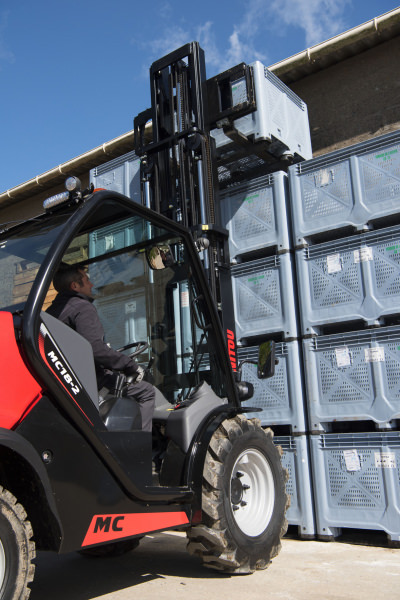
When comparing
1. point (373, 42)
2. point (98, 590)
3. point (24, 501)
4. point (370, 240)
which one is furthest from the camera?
point (373, 42)

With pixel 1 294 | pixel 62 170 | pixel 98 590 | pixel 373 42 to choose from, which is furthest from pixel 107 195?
pixel 62 170

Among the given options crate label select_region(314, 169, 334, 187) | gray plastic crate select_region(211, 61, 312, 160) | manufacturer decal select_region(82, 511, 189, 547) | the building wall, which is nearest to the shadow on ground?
A: manufacturer decal select_region(82, 511, 189, 547)

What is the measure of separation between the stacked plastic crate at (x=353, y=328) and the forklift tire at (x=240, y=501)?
0.78 metres

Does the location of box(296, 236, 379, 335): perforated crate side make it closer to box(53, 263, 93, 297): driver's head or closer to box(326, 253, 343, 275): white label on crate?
box(326, 253, 343, 275): white label on crate

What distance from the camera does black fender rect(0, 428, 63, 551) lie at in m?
2.45

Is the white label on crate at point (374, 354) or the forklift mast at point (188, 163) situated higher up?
the forklift mast at point (188, 163)

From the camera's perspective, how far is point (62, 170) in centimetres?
1030

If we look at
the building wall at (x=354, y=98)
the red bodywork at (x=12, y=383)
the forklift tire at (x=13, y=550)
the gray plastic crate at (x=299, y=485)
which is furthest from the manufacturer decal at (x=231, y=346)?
the building wall at (x=354, y=98)

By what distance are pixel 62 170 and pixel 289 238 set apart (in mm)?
6042

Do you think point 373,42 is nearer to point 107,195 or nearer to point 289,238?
point 289,238

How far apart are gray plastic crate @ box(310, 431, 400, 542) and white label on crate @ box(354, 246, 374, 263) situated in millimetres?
1349

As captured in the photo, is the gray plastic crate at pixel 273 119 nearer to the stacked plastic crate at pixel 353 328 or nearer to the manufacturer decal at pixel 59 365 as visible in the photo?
the stacked plastic crate at pixel 353 328

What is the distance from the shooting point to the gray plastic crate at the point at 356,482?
4.46 metres

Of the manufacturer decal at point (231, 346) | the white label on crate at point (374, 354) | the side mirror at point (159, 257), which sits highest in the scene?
the side mirror at point (159, 257)
